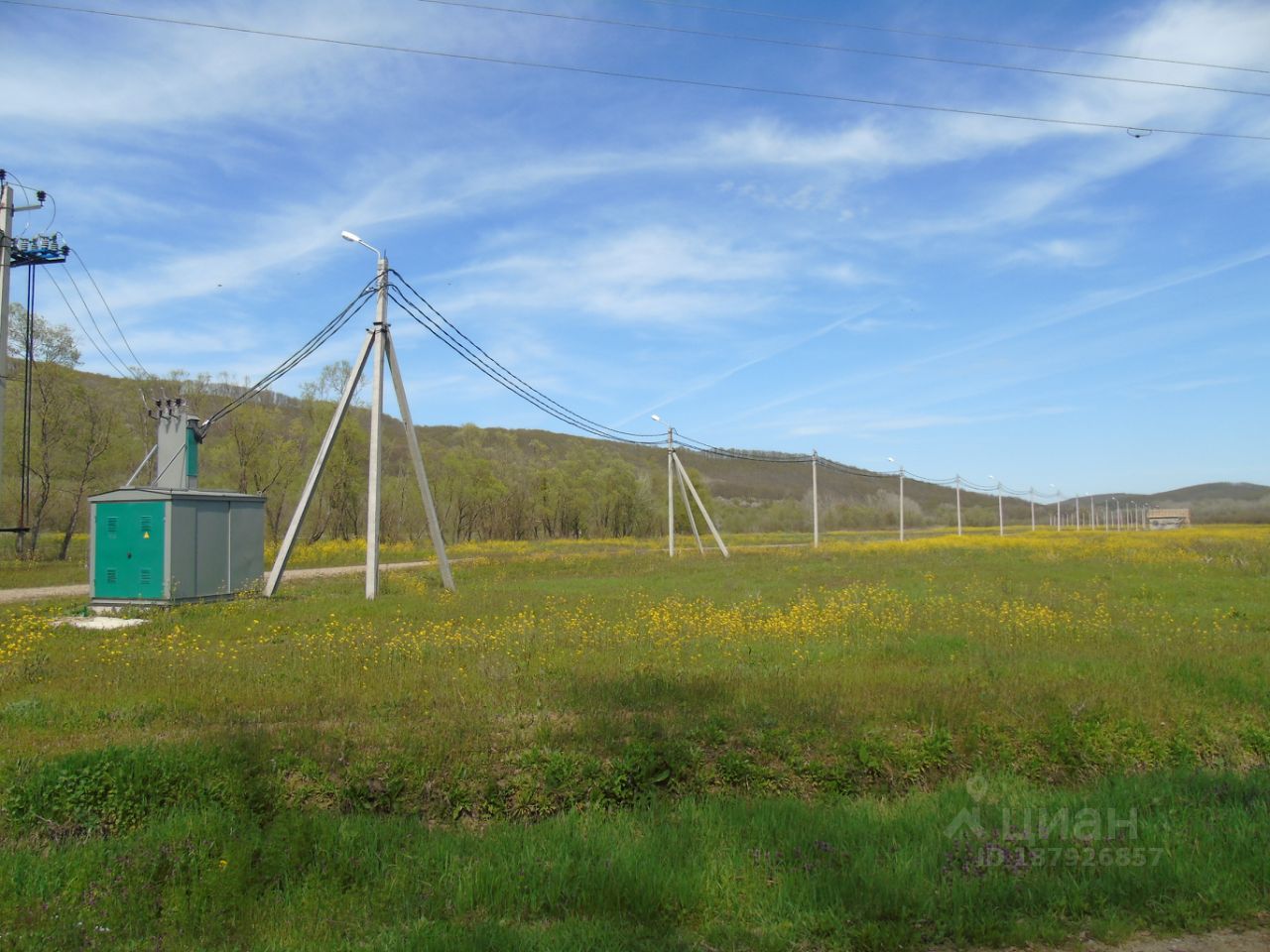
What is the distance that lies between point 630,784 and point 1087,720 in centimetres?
442

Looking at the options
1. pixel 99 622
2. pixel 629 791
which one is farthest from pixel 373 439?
pixel 629 791

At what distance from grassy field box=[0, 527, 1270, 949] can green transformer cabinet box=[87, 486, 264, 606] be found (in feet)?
15.1

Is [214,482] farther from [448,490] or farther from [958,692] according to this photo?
[958,692]

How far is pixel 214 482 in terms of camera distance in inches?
1944

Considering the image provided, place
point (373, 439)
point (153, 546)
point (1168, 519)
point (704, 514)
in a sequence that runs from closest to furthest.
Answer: point (153, 546), point (373, 439), point (704, 514), point (1168, 519)

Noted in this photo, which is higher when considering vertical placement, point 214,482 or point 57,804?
point 214,482

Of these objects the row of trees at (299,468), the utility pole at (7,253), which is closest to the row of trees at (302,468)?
the row of trees at (299,468)

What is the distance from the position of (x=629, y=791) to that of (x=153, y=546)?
14576 mm

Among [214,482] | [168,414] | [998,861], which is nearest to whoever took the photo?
[998,861]

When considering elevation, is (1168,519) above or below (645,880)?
above

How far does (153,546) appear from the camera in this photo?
694 inches

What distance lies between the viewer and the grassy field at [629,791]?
4898 mm

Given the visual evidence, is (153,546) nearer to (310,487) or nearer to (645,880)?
(310,487)

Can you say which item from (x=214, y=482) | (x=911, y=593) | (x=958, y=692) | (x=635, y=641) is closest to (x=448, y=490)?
(x=214, y=482)
